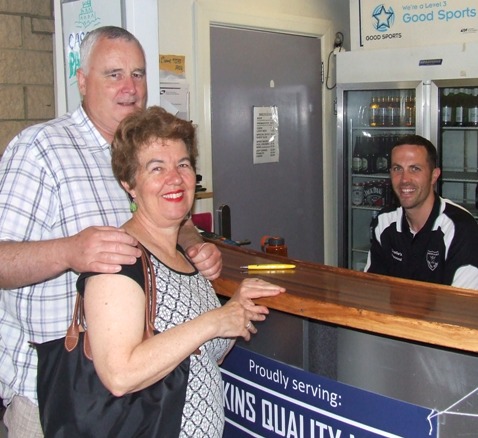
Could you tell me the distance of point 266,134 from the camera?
5051 mm

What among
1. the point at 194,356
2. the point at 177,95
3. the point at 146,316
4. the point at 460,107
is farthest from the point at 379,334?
the point at 460,107

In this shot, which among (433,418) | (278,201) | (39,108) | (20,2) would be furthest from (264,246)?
(278,201)

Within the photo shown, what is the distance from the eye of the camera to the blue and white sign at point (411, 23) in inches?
175

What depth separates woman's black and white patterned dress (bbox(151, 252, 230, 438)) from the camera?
5.15 ft

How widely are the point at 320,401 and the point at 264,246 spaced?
3.06ft

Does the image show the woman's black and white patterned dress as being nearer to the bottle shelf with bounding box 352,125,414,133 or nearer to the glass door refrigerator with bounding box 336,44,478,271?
the glass door refrigerator with bounding box 336,44,478,271

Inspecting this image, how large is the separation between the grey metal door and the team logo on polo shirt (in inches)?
78.4

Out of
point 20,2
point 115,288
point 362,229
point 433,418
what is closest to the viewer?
point 115,288

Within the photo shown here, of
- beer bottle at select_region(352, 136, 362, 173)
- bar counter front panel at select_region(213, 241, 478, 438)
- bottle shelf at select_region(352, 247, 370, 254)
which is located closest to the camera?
bar counter front panel at select_region(213, 241, 478, 438)

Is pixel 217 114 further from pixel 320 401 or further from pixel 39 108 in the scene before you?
pixel 320 401

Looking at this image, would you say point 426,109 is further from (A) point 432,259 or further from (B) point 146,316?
(B) point 146,316

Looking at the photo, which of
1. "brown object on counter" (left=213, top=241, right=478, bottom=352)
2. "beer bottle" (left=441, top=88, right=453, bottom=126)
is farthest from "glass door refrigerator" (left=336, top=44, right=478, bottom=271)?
"brown object on counter" (left=213, top=241, right=478, bottom=352)

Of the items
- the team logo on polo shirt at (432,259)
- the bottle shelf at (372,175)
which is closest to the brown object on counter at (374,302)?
the team logo on polo shirt at (432,259)

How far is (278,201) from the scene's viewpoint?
5.20 meters
